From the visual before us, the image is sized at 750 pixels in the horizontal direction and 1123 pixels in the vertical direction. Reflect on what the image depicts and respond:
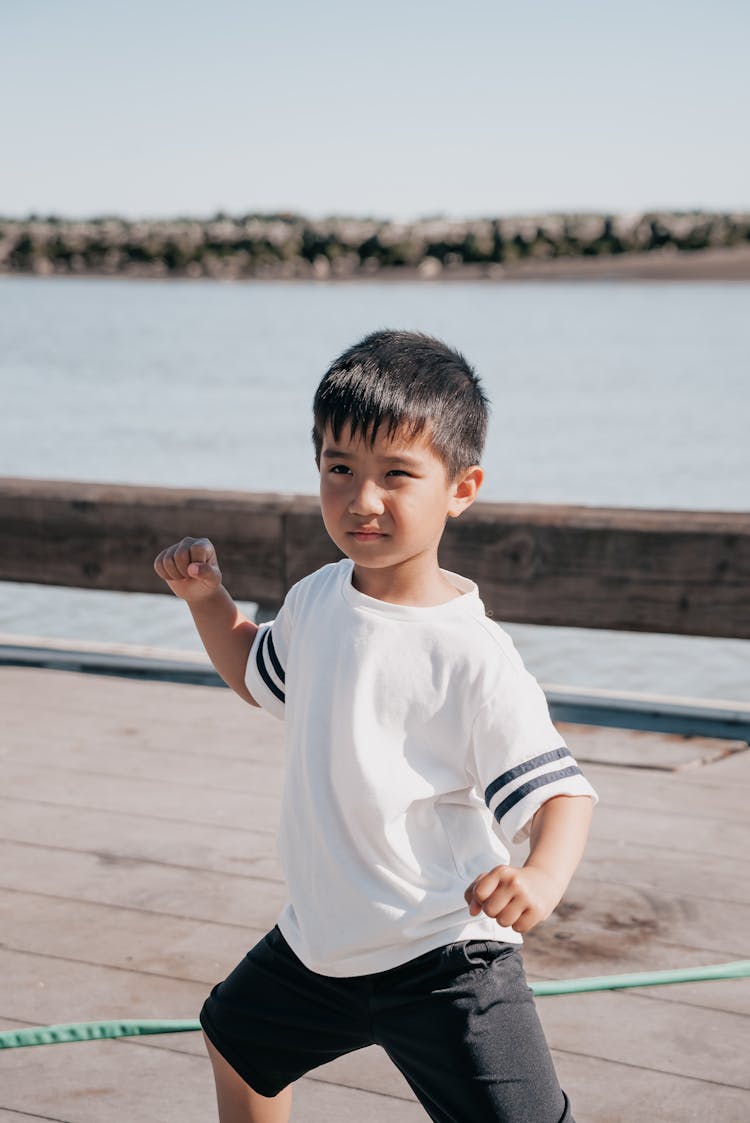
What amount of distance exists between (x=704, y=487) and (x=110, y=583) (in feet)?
34.7

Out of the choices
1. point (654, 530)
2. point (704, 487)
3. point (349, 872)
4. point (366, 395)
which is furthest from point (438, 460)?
point (704, 487)

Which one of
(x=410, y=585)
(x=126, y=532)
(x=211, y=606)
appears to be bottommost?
(x=126, y=532)

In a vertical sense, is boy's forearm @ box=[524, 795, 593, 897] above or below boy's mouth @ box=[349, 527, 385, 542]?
below

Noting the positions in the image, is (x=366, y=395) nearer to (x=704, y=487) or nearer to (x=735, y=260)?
(x=704, y=487)

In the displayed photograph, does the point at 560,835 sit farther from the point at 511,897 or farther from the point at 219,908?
the point at 219,908

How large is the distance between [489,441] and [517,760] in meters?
17.0

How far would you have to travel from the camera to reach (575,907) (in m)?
3.23

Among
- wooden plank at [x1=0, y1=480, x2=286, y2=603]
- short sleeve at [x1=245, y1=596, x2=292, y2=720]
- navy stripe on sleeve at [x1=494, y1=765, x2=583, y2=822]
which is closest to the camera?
navy stripe on sleeve at [x1=494, y1=765, x2=583, y2=822]

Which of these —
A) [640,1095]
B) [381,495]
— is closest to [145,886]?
[640,1095]

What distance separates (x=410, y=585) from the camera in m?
1.95

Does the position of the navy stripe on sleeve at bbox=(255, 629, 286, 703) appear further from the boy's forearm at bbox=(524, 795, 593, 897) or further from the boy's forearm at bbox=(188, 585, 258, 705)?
the boy's forearm at bbox=(524, 795, 593, 897)

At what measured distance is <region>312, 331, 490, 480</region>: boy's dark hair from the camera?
1860 mm

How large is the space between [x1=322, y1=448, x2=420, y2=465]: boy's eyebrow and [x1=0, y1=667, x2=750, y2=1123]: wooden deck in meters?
1.16

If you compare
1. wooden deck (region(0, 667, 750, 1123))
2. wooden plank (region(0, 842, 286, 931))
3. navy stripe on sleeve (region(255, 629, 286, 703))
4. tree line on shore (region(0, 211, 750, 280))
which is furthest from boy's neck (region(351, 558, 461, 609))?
tree line on shore (region(0, 211, 750, 280))
